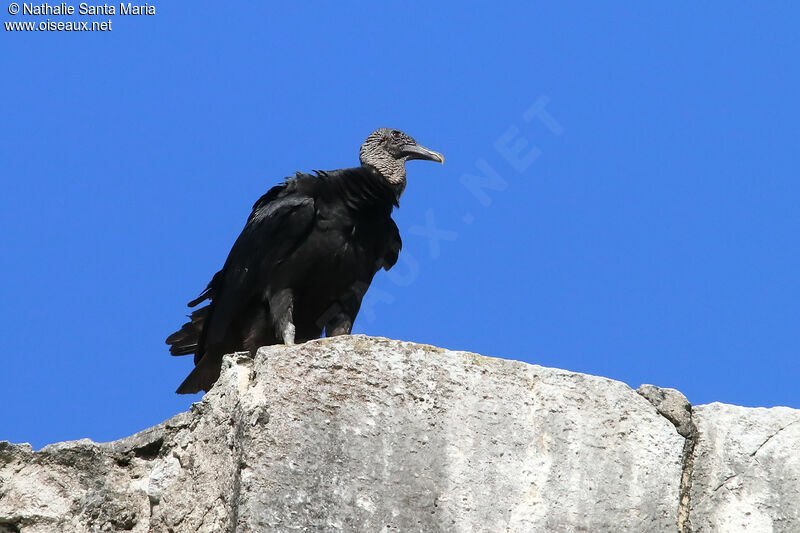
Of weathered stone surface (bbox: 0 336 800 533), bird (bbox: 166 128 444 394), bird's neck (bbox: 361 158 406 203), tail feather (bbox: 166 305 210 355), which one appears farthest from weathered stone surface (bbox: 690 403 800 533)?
tail feather (bbox: 166 305 210 355)

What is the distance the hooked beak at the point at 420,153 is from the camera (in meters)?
6.93

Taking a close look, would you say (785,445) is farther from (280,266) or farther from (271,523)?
(280,266)

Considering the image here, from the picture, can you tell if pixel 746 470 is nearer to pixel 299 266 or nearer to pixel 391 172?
pixel 299 266

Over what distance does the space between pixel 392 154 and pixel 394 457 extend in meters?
3.37

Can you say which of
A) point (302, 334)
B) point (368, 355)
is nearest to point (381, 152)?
point (302, 334)

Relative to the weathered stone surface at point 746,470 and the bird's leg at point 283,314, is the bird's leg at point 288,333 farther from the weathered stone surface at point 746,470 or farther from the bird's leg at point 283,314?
the weathered stone surface at point 746,470

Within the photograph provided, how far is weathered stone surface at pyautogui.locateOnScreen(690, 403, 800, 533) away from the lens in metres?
3.87

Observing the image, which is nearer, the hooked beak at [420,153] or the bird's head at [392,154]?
the bird's head at [392,154]

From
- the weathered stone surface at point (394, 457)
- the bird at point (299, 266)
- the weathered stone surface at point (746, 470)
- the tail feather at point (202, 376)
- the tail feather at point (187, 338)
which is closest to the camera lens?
the weathered stone surface at point (394, 457)

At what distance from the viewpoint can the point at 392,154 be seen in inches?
269


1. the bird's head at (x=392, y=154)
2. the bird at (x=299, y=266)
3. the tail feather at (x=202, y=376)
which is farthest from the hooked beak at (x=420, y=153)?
the tail feather at (x=202, y=376)

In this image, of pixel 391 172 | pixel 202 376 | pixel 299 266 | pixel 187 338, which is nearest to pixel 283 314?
pixel 299 266

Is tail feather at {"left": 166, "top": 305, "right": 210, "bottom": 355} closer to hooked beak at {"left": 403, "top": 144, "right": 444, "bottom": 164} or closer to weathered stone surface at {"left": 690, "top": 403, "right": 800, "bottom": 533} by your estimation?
hooked beak at {"left": 403, "top": 144, "right": 444, "bottom": 164}

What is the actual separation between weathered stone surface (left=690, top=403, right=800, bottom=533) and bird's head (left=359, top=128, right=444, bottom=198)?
287cm
